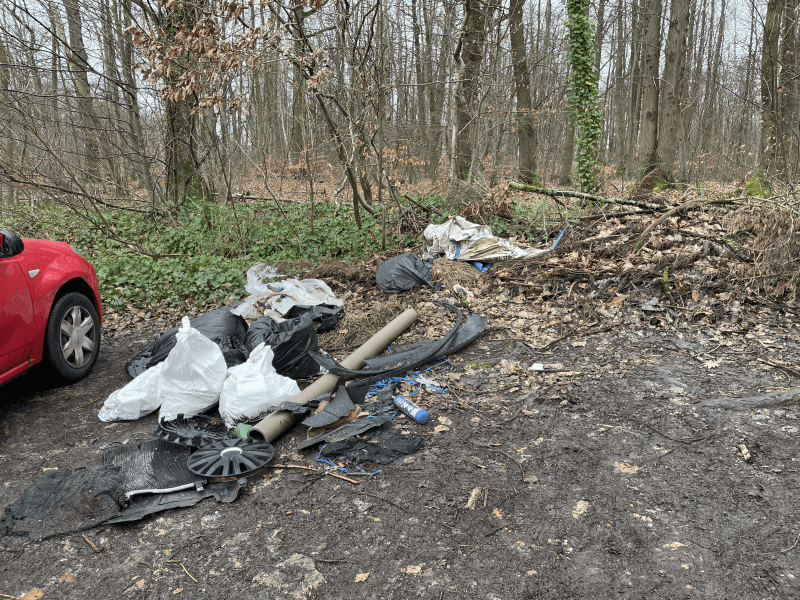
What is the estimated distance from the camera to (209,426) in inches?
159

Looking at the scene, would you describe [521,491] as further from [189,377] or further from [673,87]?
[673,87]

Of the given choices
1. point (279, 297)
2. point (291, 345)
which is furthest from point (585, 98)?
point (291, 345)

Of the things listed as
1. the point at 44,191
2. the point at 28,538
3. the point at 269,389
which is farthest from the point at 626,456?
the point at 44,191

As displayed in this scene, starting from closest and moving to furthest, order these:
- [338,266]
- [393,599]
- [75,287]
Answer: [393,599] < [75,287] < [338,266]

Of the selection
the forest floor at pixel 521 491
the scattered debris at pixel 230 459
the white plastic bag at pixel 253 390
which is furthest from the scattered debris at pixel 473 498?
the white plastic bag at pixel 253 390

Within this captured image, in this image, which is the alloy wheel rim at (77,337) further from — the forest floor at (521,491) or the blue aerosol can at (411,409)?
the blue aerosol can at (411,409)

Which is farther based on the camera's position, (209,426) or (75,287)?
(75,287)

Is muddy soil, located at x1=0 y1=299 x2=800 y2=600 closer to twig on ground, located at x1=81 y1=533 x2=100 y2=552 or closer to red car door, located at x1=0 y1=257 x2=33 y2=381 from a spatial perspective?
twig on ground, located at x1=81 y1=533 x2=100 y2=552

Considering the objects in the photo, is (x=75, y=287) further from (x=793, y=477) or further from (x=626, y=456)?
(x=793, y=477)

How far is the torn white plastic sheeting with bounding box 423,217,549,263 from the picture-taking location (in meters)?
7.78

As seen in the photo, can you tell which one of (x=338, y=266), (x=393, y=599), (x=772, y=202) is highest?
(x=772, y=202)

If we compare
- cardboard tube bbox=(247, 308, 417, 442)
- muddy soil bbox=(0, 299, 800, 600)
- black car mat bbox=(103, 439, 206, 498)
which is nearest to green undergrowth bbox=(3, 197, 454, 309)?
cardboard tube bbox=(247, 308, 417, 442)

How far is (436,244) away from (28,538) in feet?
20.8

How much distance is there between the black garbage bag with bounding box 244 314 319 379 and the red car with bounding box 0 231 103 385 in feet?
4.82
